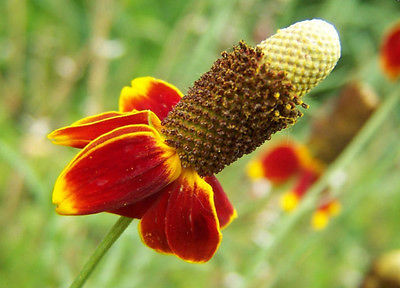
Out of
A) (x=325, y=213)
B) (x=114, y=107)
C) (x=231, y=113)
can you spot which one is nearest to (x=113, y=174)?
(x=231, y=113)

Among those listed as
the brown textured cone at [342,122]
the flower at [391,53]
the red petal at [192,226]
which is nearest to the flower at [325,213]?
the brown textured cone at [342,122]

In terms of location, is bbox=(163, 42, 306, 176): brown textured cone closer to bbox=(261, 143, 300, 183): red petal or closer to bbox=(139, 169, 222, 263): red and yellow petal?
bbox=(139, 169, 222, 263): red and yellow petal

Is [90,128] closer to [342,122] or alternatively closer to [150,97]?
[150,97]

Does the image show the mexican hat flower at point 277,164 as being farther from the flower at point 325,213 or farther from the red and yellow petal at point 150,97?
the red and yellow petal at point 150,97

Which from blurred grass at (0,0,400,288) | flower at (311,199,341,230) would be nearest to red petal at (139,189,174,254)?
blurred grass at (0,0,400,288)

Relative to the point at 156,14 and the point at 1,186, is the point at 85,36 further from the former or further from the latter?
the point at 1,186

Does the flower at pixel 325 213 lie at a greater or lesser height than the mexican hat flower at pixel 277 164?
greater
